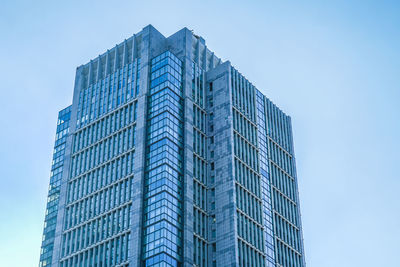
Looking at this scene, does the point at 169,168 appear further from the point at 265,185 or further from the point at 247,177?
the point at 265,185

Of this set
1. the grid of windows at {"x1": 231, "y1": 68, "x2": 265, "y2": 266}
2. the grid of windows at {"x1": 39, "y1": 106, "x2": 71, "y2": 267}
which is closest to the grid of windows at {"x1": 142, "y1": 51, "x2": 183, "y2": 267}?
the grid of windows at {"x1": 231, "y1": 68, "x2": 265, "y2": 266}

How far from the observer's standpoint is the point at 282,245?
142 metres

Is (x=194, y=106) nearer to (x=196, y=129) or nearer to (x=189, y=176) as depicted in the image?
(x=196, y=129)

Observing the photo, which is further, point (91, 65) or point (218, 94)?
point (91, 65)

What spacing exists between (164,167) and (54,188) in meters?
35.1

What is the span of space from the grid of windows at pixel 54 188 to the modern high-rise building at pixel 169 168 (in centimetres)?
32

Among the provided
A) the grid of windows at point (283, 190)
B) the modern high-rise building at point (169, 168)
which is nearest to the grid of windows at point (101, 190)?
the modern high-rise building at point (169, 168)

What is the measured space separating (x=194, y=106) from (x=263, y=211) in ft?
87.6

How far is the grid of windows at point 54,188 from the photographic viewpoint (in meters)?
142

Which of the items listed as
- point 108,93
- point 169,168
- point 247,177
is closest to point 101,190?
point 169,168

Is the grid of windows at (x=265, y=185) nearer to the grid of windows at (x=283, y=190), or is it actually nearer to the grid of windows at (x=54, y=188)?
the grid of windows at (x=283, y=190)

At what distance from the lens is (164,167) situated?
128500 mm

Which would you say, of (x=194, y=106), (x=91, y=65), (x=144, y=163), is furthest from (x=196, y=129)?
(x=91, y=65)

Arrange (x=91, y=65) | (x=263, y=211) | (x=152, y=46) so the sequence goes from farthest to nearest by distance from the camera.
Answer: (x=91, y=65), (x=152, y=46), (x=263, y=211)
